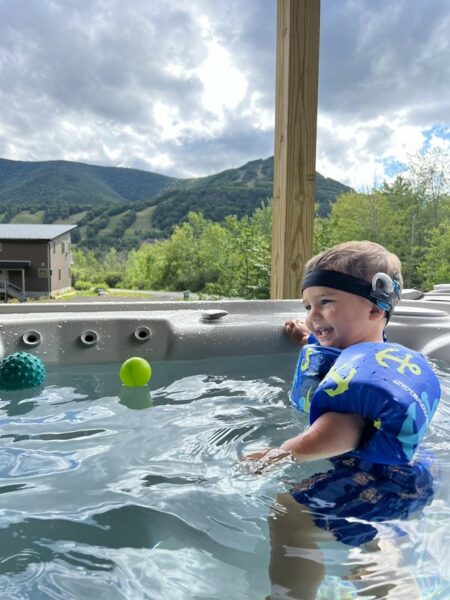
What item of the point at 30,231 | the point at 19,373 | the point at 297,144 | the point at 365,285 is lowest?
the point at 19,373

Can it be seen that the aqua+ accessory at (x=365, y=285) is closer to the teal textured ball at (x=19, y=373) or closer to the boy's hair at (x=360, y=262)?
the boy's hair at (x=360, y=262)

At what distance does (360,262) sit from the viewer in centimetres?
107

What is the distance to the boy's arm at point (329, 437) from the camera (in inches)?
32.3

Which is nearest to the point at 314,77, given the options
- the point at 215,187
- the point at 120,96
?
the point at 215,187

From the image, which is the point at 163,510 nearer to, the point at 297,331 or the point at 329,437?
the point at 329,437

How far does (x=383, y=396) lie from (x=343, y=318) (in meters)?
0.29

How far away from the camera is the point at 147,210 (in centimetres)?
629

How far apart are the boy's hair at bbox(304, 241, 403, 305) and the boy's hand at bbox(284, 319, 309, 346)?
3.27 feet

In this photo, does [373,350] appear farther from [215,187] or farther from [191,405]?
[215,187]

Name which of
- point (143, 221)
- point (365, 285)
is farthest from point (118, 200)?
point (365, 285)

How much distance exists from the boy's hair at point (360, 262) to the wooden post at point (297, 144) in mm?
1584

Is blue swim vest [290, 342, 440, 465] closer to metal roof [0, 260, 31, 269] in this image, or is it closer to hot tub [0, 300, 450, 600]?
hot tub [0, 300, 450, 600]

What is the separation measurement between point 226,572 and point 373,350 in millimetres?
439

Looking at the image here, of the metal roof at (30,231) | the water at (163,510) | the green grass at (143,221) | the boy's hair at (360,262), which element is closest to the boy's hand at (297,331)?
the water at (163,510)
